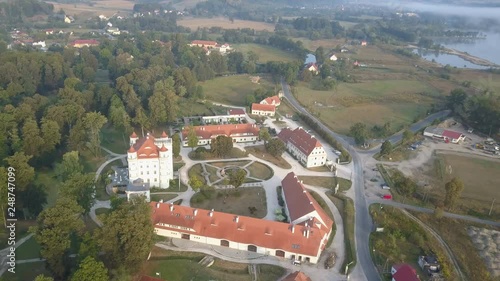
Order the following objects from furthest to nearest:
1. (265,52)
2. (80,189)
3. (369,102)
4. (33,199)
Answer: (265,52) < (369,102) < (33,199) < (80,189)

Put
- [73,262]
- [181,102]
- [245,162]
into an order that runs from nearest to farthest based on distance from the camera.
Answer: [73,262], [245,162], [181,102]

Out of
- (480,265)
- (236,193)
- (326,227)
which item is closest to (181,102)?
(236,193)

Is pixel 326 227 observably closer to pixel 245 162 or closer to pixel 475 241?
pixel 475 241

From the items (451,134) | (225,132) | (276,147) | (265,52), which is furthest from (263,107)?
(265,52)

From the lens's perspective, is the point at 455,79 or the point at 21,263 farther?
the point at 455,79

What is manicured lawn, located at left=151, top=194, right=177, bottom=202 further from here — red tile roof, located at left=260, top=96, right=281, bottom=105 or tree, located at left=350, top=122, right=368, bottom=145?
red tile roof, located at left=260, top=96, right=281, bottom=105

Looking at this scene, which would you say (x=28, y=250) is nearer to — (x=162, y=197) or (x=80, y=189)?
(x=80, y=189)

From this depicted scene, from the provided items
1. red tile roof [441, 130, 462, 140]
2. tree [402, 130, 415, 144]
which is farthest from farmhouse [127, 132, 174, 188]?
red tile roof [441, 130, 462, 140]
